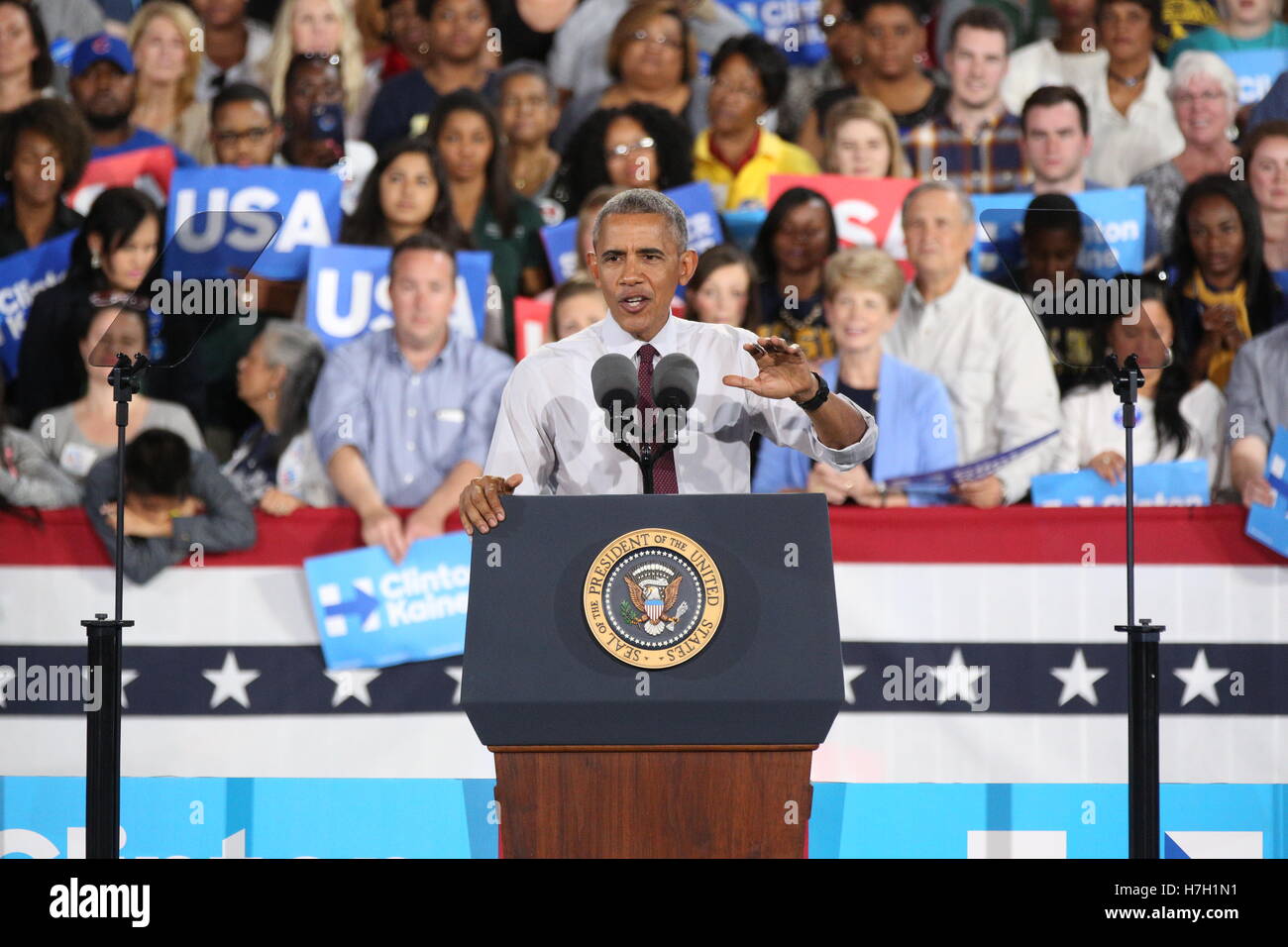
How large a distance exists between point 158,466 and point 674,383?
3.15 meters

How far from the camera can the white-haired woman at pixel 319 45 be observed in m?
5.89

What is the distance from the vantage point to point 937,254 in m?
5.40

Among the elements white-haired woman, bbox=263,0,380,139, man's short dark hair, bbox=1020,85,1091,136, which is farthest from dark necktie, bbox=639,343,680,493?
white-haired woman, bbox=263,0,380,139

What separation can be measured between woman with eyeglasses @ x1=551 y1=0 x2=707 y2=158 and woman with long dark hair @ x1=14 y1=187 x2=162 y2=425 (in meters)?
1.55

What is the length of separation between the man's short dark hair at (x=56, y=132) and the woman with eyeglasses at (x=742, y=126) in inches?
89.9

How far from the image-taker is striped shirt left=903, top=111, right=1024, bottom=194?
18.7 feet

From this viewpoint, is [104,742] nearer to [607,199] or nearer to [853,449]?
Result: [853,449]

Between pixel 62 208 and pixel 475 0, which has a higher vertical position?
pixel 475 0

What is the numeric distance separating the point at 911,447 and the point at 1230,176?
1.61 meters

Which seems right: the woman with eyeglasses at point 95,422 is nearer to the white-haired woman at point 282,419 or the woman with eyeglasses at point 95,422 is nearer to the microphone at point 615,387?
the white-haired woman at point 282,419

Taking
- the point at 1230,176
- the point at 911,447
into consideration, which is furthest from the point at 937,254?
the point at 1230,176

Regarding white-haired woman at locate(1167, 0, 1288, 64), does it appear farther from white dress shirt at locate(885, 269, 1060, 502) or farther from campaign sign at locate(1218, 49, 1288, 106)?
white dress shirt at locate(885, 269, 1060, 502)

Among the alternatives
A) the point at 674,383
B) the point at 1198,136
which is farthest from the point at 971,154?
the point at 674,383

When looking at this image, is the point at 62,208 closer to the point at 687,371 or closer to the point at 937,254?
the point at 937,254
